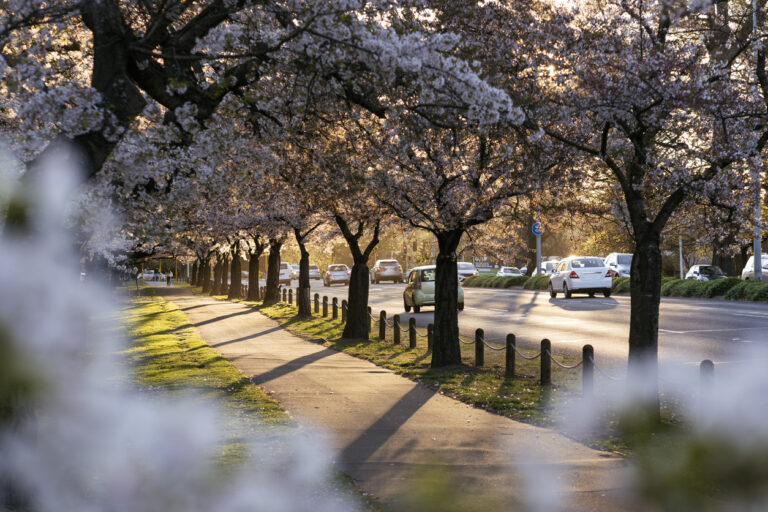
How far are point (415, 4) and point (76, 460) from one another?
218 inches

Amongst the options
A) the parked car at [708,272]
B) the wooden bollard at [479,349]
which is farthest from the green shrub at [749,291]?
Answer: the wooden bollard at [479,349]

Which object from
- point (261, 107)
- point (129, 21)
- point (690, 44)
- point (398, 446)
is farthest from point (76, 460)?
point (690, 44)

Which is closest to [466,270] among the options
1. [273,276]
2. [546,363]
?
[273,276]

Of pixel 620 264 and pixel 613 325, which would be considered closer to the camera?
pixel 613 325

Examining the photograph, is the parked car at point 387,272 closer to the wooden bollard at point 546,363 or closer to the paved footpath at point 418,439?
the paved footpath at point 418,439

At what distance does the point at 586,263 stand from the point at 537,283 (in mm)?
9620

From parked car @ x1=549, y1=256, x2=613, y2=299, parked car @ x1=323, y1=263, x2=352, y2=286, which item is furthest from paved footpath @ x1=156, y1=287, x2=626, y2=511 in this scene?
parked car @ x1=323, y1=263, x2=352, y2=286

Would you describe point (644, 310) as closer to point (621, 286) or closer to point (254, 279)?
point (621, 286)

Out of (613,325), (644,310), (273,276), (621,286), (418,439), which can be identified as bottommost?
(418,439)

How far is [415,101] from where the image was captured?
7.39 m

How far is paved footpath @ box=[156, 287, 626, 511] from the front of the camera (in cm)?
599

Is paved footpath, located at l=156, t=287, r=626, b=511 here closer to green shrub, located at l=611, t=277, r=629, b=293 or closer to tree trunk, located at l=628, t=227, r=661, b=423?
tree trunk, located at l=628, t=227, r=661, b=423

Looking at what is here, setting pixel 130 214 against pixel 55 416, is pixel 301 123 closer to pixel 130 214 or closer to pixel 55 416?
pixel 55 416

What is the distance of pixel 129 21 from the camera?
25.4 feet
